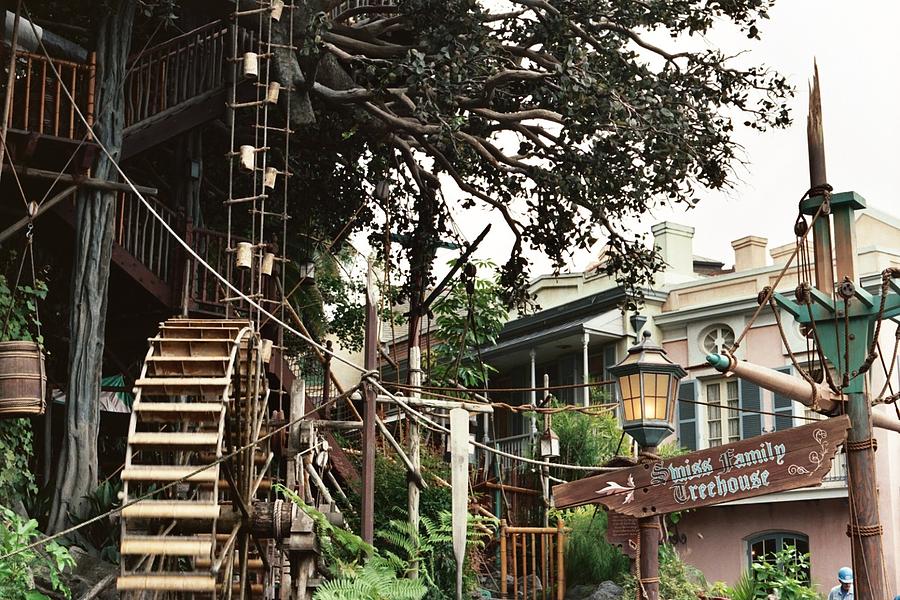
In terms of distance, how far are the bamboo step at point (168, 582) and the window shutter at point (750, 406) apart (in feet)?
55.5

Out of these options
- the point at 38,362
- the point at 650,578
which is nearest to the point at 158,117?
the point at 38,362

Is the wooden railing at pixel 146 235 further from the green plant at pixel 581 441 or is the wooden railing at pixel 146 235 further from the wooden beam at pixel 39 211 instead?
the green plant at pixel 581 441

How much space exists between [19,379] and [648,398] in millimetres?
8052

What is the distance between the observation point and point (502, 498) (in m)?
20.7

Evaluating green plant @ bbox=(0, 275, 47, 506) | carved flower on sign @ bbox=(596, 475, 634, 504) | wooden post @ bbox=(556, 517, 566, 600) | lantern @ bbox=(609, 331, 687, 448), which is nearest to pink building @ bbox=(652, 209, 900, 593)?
wooden post @ bbox=(556, 517, 566, 600)

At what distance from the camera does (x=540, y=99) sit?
1736 centimetres

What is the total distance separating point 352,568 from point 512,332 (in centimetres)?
1834

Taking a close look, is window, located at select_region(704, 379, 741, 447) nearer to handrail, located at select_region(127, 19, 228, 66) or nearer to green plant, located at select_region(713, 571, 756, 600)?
green plant, located at select_region(713, 571, 756, 600)

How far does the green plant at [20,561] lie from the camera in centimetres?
1189

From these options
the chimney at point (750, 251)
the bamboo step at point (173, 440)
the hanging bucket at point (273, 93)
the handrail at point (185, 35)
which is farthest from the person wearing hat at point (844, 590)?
the chimney at point (750, 251)

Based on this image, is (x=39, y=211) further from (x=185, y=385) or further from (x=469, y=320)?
(x=469, y=320)

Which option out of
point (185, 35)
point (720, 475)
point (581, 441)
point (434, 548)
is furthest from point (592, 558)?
point (720, 475)

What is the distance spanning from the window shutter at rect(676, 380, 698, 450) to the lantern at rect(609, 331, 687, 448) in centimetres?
1721

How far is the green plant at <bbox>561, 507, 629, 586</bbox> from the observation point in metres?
19.8
